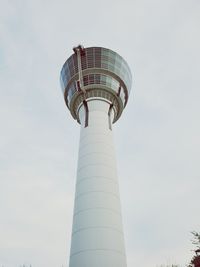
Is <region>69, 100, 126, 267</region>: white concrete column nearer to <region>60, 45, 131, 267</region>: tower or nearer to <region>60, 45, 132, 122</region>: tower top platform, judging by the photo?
<region>60, 45, 131, 267</region>: tower

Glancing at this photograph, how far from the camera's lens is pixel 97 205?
27.8 m

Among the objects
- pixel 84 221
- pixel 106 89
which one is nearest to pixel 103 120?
pixel 106 89

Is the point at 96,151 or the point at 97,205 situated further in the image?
the point at 96,151

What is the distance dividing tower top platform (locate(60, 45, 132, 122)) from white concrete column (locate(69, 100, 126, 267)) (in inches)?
160

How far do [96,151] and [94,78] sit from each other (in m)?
11.3

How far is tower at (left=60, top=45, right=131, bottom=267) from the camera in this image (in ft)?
84.0

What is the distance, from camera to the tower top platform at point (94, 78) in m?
38.4

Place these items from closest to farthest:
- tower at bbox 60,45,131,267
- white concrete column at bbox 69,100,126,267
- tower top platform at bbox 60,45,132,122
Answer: white concrete column at bbox 69,100,126,267, tower at bbox 60,45,131,267, tower top platform at bbox 60,45,132,122

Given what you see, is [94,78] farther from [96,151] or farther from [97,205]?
[97,205]

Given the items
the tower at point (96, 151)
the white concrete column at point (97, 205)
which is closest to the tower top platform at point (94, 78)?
the tower at point (96, 151)

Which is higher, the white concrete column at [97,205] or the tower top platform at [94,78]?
the tower top platform at [94,78]

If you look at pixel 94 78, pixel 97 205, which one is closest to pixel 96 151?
pixel 97 205

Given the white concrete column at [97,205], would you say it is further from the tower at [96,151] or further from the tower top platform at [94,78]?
the tower top platform at [94,78]

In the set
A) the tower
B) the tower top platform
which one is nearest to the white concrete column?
the tower
